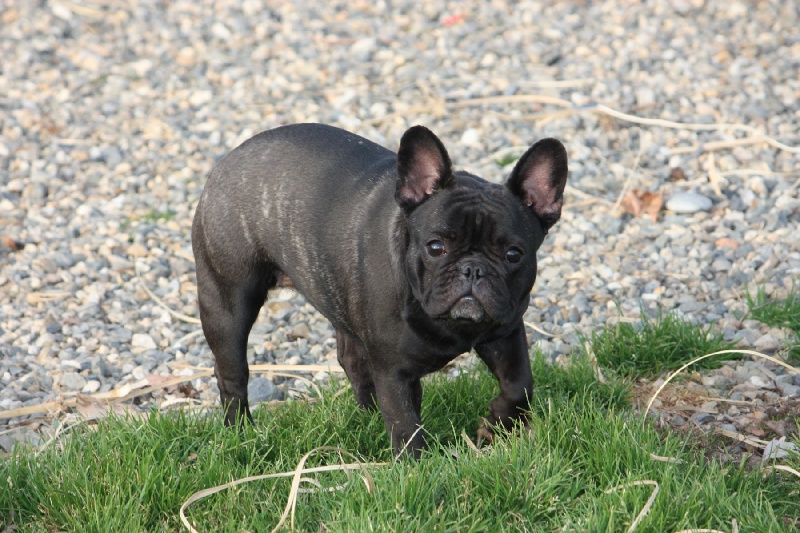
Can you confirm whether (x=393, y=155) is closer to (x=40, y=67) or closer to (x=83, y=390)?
(x=83, y=390)

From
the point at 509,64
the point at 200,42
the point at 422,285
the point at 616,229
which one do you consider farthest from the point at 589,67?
the point at 422,285

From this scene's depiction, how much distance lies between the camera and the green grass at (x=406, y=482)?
13.8 feet

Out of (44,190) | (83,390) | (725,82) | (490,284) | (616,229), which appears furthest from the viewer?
(725,82)

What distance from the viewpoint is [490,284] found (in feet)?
14.9

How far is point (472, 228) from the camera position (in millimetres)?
4664

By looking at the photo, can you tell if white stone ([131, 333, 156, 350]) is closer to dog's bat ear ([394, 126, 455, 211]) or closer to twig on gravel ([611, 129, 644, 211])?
dog's bat ear ([394, 126, 455, 211])

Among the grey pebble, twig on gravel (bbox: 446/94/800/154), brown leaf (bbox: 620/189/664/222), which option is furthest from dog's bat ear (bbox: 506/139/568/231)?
twig on gravel (bbox: 446/94/800/154)

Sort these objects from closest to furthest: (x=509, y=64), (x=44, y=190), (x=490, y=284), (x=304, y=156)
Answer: (x=490, y=284)
(x=304, y=156)
(x=44, y=190)
(x=509, y=64)

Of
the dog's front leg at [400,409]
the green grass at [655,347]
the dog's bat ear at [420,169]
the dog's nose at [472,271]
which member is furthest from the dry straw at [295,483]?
the green grass at [655,347]

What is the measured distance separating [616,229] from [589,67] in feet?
10.5

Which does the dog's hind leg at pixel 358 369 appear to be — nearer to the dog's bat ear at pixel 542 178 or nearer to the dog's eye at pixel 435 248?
the dog's eye at pixel 435 248

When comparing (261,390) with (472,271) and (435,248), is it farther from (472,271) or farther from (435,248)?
(472,271)

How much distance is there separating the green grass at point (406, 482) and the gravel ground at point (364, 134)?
120cm

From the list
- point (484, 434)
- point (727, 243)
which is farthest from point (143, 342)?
point (727, 243)
